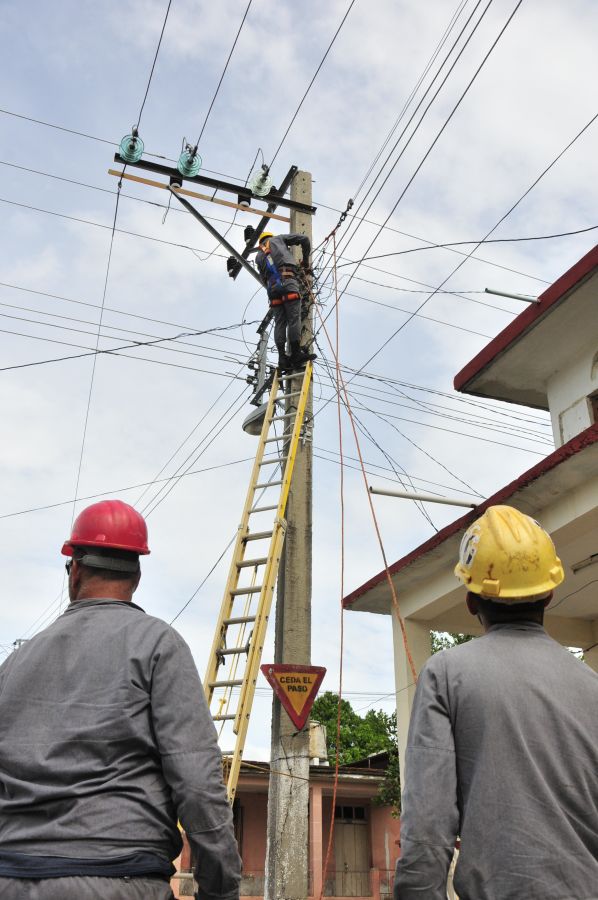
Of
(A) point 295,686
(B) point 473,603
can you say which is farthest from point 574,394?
(B) point 473,603

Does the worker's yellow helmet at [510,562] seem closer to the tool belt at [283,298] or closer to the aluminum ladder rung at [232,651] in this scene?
the aluminum ladder rung at [232,651]

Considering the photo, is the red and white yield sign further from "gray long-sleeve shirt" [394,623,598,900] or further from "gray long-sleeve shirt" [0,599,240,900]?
"gray long-sleeve shirt" [394,623,598,900]

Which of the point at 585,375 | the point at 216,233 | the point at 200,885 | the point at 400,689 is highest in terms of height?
the point at 216,233

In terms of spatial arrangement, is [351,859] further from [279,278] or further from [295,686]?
[279,278]

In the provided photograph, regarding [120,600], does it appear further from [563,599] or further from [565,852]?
[563,599]

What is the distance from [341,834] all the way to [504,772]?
2033 centimetres

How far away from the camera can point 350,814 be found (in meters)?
20.4

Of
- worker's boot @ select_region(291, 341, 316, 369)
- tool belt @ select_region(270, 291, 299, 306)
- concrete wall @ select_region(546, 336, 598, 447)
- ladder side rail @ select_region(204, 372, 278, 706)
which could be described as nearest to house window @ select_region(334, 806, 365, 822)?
concrete wall @ select_region(546, 336, 598, 447)

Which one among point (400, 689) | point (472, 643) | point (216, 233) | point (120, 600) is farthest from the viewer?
point (216, 233)

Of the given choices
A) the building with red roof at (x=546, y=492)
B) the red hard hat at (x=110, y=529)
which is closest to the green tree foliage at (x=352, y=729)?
the building with red roof at (x=546, y=492)

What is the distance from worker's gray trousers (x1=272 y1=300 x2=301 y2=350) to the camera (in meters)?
8.48

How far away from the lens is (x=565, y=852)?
5.86ft

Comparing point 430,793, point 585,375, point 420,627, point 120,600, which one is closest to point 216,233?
point 585,375

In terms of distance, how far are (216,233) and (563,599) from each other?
227 inches
